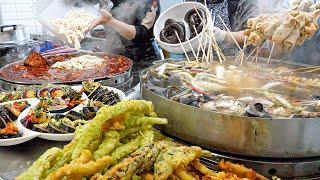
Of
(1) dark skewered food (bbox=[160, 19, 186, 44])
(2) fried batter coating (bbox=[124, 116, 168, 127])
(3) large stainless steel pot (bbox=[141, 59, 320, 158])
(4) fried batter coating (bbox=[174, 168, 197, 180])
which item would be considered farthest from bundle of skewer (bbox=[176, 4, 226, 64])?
(4) fried batter coating (bbox=[174, 168, 197, 180])

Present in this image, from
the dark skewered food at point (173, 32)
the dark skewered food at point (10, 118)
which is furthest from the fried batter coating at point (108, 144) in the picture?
the dark skewered food at point (173, 32)

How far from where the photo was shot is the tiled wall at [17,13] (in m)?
6.36

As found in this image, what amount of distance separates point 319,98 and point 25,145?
1.57m

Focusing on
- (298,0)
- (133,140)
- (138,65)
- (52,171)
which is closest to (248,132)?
(133,140)

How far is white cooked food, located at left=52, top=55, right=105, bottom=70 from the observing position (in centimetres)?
307

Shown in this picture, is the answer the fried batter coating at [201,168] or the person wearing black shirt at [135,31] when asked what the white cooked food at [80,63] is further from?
the fried batter coating at [201,168]

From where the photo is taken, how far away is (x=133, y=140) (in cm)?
140

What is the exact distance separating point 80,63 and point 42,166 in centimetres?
207

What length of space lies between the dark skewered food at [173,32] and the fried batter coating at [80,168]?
72.9 inches

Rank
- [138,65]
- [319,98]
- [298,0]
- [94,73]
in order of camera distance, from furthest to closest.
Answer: [138,65], [94,73], [298,0], [319,98]

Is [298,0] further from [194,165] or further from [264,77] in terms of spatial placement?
[194,165]

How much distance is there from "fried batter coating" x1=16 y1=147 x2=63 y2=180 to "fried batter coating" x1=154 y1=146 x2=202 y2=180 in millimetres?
392

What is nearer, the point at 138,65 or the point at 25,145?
the point at 25,145

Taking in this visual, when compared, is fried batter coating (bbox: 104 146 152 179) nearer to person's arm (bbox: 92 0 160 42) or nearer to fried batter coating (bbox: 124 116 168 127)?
fried batter coating (bbox: 124 116 168 127)
